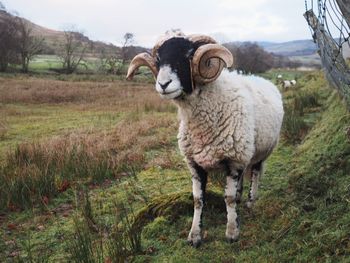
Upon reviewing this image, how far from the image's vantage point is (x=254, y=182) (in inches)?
220

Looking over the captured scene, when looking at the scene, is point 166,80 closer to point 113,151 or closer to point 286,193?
point 286,193

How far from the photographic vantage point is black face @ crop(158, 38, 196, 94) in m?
4.16

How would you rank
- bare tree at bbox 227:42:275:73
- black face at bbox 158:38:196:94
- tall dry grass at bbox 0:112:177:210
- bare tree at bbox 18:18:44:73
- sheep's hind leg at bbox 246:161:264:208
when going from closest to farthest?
black face at bbox 158:38:196:94, sheep's hind leg at bbox 246:161:264:208, tall dry grass at bbox 0:112:177:210, bare tree at bbox 227:42:275:73, bare tree at bbox 18:18:44:73

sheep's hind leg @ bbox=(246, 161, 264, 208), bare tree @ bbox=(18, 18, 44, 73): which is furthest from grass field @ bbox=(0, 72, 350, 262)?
bare tree @ bbox=(18, 18, 44, 73)

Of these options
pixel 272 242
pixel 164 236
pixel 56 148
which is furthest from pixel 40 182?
pixel 272 242

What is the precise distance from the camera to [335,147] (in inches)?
217

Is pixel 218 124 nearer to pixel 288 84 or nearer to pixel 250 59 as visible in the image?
pixel 288 84

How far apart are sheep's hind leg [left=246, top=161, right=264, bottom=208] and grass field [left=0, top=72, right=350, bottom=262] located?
0.44 ft

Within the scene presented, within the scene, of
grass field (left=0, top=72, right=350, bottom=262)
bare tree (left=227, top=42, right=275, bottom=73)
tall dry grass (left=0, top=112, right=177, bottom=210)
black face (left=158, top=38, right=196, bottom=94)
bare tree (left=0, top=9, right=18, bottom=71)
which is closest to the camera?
grass field (left=0, top=72, right=350, bottom=262)

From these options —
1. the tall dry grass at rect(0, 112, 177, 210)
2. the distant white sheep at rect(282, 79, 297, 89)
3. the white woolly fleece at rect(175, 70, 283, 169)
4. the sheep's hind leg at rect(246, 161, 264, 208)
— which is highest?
the white woolly fleece at rect(175, 70, 283, 169)

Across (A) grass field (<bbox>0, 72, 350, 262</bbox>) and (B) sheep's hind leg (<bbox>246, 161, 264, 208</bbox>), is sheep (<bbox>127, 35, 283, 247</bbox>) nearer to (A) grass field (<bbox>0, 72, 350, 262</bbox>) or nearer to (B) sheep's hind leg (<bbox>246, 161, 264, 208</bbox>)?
(A) grass field (<bbox>0, 72, 350, 262</bbox>)

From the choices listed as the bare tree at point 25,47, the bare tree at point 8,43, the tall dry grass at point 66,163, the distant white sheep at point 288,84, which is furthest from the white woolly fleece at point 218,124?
the bare tree at point 25,47

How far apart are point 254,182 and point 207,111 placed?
1.50 metres

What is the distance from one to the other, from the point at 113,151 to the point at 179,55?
5724 millimetres
